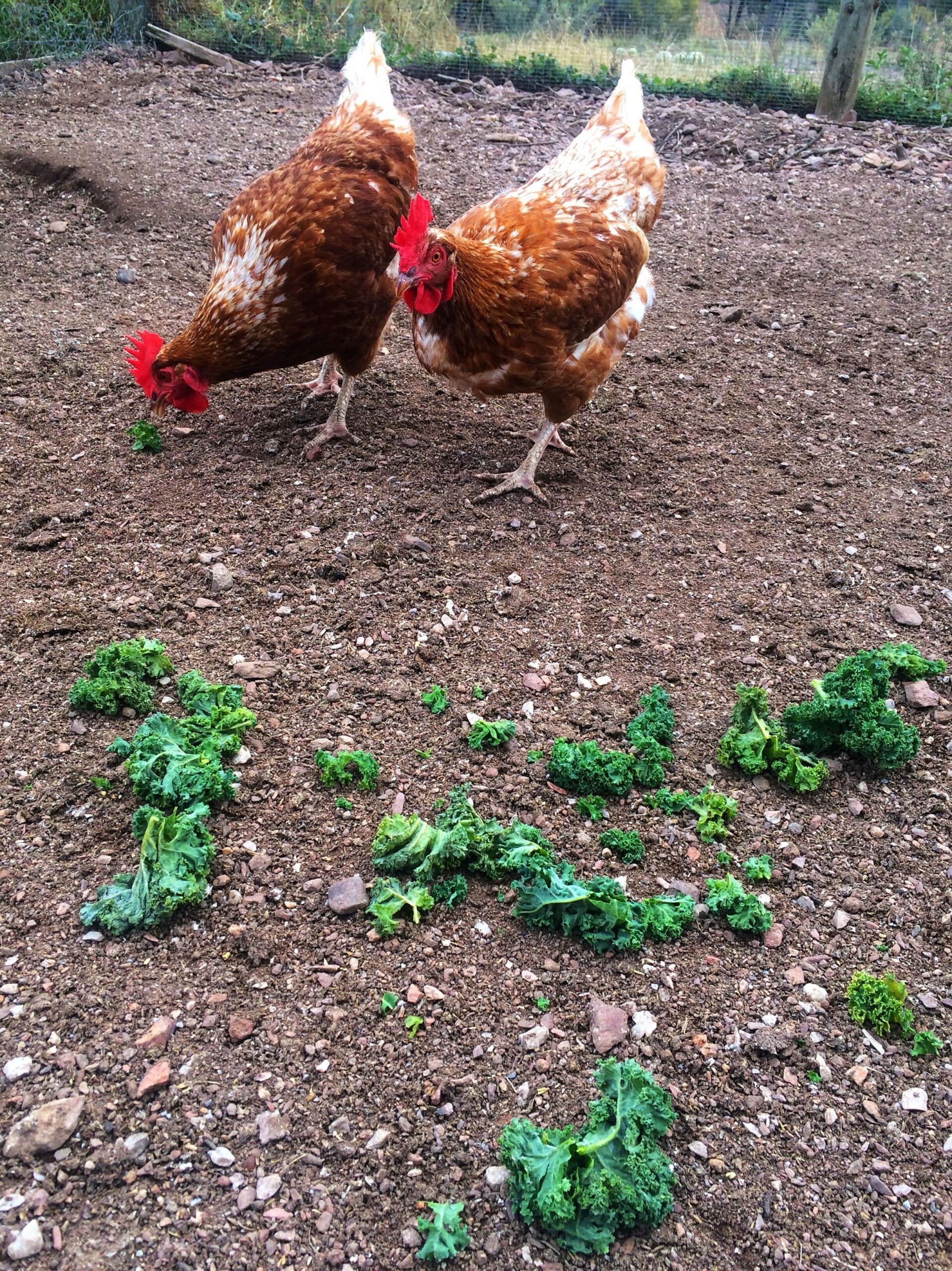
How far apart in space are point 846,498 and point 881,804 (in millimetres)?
1882

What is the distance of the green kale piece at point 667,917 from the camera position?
2.45 meters

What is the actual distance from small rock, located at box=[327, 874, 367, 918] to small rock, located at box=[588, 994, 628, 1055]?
691 mm

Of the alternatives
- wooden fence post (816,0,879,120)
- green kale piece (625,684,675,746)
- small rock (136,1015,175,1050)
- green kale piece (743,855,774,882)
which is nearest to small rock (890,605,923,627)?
green kale piece (625,684,675,746)

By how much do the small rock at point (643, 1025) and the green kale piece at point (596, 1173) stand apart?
0.72 feet

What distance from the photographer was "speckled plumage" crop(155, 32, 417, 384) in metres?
3.78

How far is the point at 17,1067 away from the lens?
2.12 metres

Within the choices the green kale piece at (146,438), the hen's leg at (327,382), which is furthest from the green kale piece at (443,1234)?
the hen's leg at (327,382)

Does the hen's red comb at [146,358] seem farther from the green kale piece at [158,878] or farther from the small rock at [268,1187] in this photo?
the small rock at [268,1187]

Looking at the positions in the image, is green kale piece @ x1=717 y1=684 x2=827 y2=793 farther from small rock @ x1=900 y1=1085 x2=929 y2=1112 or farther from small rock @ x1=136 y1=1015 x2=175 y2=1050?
small rock @ x1=136 y1=1015 x2=175 y2=1050

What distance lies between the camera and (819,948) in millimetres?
2496

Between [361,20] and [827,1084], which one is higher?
[361,20]

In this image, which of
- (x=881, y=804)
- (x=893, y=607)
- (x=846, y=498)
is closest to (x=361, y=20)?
(x=846, y=498)

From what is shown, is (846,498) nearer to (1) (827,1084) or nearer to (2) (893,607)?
(2) (893,607)

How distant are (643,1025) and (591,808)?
694 millimetres
